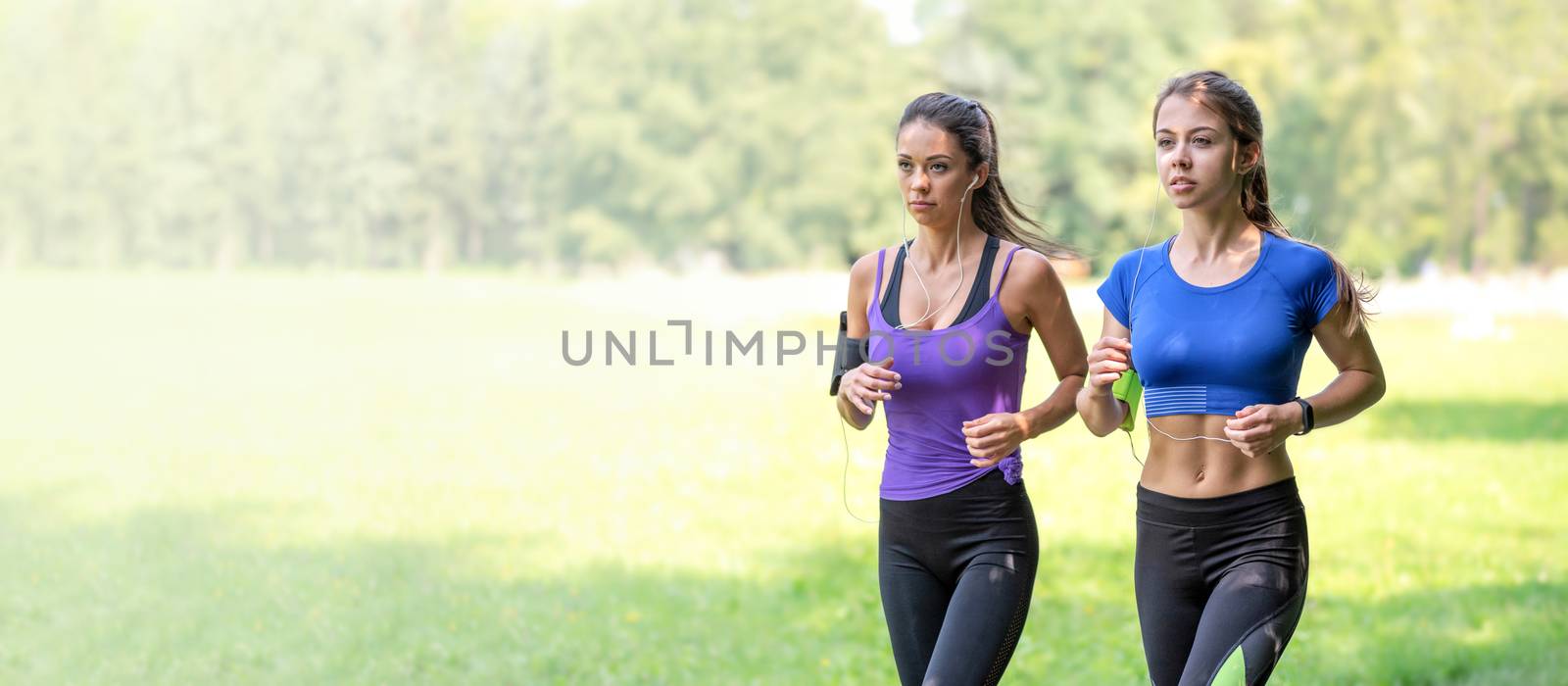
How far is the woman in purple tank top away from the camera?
12.4 feet

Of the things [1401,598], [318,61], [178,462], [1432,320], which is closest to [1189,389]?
[1401,598]

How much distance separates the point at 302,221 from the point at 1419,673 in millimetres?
44094

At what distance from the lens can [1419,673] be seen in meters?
7.05

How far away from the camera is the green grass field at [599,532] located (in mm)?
7609

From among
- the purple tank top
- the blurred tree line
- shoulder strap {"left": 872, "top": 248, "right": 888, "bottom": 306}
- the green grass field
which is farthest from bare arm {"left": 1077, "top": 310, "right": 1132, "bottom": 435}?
the blurred tree line

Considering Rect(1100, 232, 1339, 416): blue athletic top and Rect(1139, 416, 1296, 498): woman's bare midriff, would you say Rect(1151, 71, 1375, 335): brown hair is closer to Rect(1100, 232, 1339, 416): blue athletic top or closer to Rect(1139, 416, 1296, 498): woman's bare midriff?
Rect(1100, 232, 1339, 416): blue athletic top

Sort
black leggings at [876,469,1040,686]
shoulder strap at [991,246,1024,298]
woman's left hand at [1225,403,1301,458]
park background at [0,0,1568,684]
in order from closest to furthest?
woman's left hand at [1225,403,1301,458] → black leggings at [876,469,1040,686] → shoulder strap at [991,246,1024,298] → park background at [0,0,1568,684]

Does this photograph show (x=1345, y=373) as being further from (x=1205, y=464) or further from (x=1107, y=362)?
(x=1107, y=362)

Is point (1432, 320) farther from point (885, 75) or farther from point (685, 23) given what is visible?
point (685, 23)

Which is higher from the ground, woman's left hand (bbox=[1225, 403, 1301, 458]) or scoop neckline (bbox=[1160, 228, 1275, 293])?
scoop neckline (bbox=[1160, 228, 1275, 293])

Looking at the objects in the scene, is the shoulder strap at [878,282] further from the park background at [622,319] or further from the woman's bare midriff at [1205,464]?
the woman's bare midriff at [1205,464]

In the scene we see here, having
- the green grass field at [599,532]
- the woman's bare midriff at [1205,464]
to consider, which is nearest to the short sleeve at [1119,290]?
the woman's bare midriff at [1205,464]

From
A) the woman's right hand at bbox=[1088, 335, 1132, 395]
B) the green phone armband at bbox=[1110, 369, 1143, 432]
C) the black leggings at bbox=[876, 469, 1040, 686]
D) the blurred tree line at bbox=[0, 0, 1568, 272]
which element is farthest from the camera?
the blurred tree line at bbox=[0, 0, 1568, 272]

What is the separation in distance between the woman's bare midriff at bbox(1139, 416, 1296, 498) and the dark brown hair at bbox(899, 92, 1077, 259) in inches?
28.6
